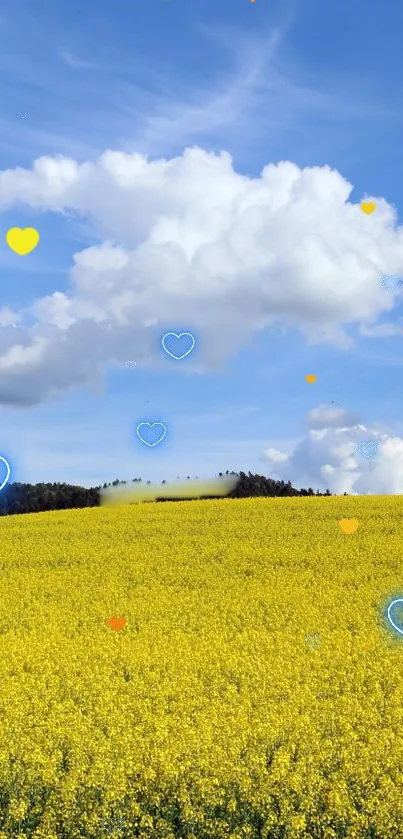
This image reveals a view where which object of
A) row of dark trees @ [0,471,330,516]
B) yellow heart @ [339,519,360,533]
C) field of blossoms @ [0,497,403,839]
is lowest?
field of blossoms @ [0,497,403,839]

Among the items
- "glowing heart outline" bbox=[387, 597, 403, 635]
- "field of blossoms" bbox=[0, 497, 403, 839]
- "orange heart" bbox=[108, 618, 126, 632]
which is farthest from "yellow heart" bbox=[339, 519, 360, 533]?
"orange heart" bbox=[108, 618, 126, 632]

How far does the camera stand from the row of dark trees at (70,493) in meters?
34.5

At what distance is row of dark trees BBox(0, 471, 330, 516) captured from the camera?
113 feet

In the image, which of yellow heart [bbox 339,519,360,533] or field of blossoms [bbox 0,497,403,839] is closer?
field of blossoms [bbox 0,497,403,839]

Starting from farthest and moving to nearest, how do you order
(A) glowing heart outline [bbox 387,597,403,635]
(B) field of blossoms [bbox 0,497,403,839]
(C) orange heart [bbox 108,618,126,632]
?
1. (C) orange heart [bbox 108,618,126,632]
2. (A) glowing heart outline [bbox 387,597,403,635]
3. (B) field of blossoms [bbox 0,497,403,839]

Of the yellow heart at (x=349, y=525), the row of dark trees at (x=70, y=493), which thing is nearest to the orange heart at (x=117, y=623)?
the yellow heart at (x=349, y=525)

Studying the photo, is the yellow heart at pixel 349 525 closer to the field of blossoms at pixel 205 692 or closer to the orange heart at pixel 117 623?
the field of blossoms at pixel 205 692

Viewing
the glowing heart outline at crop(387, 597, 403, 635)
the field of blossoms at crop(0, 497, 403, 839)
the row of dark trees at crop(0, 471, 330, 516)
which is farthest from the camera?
the row of dark trees at crop(0, 471, 330, 516)

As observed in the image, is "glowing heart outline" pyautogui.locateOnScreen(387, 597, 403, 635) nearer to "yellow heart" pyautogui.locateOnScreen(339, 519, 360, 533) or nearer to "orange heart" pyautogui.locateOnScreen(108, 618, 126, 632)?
"orange heart" pyautogui.locateOnScreen(108, 618, 126, 632)

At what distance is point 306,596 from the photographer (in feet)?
52.9

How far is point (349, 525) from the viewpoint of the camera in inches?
924

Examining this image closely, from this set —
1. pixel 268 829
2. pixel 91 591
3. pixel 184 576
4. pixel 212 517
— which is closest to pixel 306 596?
pixel 184 576

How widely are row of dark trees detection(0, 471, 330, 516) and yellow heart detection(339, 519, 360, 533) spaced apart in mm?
9818

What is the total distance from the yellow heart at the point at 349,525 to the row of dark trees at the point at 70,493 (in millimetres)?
9818
